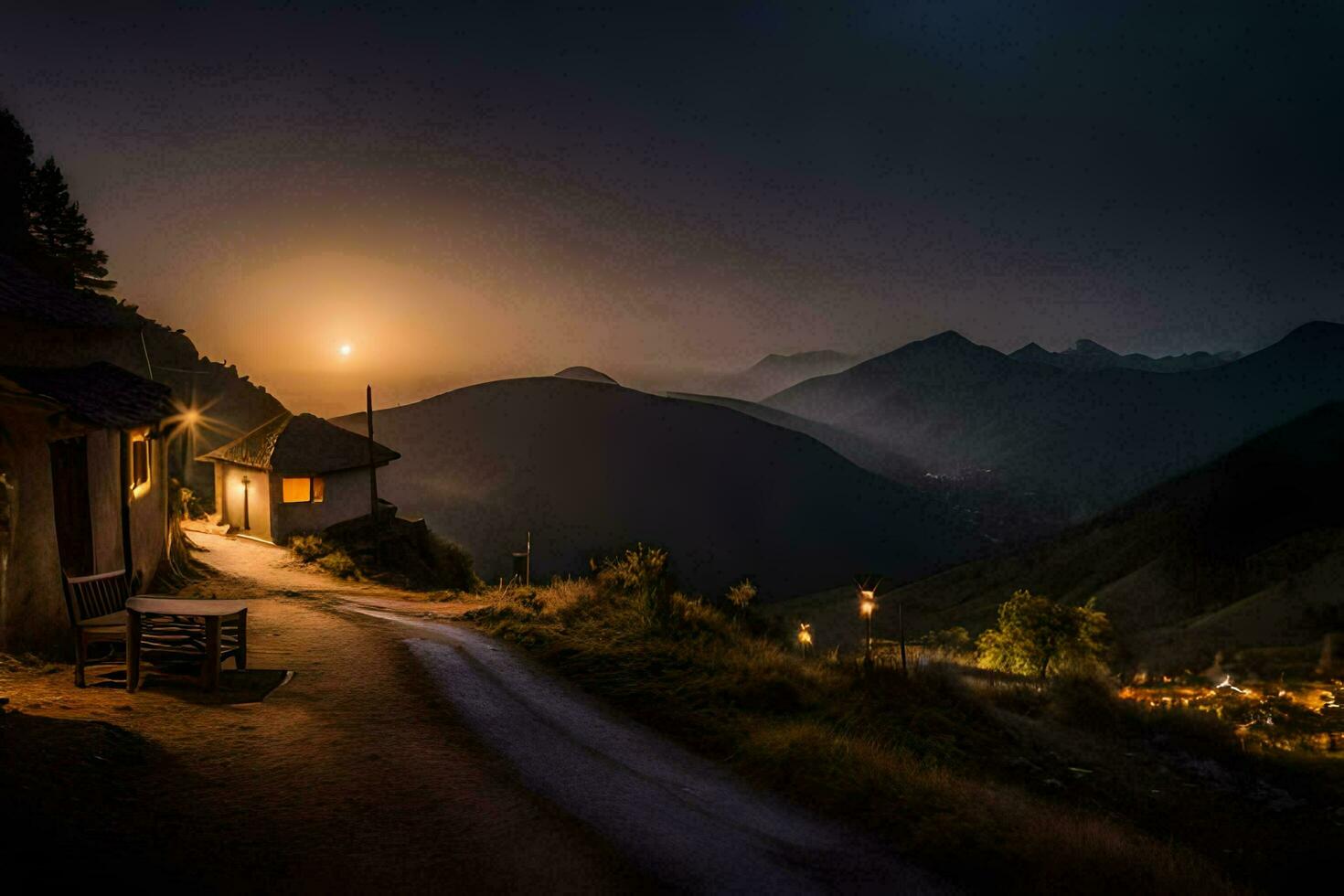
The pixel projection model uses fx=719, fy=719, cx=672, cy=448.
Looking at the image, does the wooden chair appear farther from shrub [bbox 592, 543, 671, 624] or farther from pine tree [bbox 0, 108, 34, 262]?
pine tree [bbox 0, 108, 34, 262]

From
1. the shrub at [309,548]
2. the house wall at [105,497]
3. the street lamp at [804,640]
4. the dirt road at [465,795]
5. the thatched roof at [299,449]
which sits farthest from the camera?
the thatched roof at [299,449]

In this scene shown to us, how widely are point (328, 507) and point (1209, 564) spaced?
77368 millimetres

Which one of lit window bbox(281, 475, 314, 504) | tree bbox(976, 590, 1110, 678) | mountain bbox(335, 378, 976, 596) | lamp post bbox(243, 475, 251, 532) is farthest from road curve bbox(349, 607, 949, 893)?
mountain bbox(335, 378, 976, 596)

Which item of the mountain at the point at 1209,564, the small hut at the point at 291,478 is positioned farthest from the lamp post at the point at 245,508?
the mountain at the point at 1209,564

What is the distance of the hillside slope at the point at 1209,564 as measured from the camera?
4300cm

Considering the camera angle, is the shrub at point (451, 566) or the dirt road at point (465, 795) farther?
the shrub at point (451, 566)

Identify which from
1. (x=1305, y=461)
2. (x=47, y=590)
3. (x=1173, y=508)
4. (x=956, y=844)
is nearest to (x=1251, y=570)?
(x=1173, y=508)

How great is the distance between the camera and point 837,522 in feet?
435

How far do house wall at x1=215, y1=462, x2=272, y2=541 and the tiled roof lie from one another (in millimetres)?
18816

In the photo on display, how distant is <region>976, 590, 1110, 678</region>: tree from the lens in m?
36.6

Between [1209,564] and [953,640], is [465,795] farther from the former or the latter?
[1209,564]

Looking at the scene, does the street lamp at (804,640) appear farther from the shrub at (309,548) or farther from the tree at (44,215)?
the tree at (44,215)

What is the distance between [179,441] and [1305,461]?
127 meters

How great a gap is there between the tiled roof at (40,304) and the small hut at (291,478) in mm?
18343
